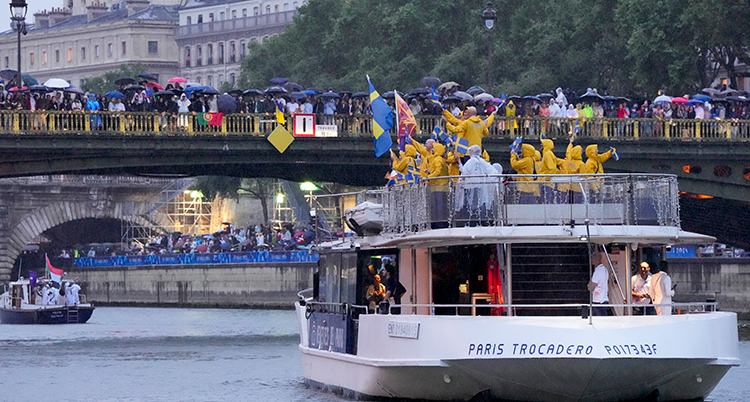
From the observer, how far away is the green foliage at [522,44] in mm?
72500

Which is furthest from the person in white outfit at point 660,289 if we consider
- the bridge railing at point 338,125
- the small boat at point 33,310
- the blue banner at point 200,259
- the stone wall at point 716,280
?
the blue banner at point 200,259

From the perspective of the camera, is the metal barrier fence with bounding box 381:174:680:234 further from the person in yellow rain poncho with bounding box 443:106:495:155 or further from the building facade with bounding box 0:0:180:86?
the building facade with bounding box 0:0:180:86

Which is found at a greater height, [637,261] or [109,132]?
[109,132]

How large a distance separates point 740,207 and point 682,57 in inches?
439

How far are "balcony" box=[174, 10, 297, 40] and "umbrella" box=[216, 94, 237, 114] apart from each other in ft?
335

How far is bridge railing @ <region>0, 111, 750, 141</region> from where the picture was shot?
50438mm

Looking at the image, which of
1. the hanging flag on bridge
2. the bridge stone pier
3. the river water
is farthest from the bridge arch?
the hanging flag on bridge

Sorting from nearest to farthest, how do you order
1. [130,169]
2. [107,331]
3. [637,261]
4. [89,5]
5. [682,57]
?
[637,261]
[130,169]
[107,331]
[682,57]
[89,5]

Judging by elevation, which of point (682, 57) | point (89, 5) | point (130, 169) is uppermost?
point (89, 5)

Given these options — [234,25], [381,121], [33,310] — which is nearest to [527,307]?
[381,121]

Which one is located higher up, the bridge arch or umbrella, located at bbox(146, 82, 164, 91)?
umbrella, located at bbox(146, 82, 164, 91)

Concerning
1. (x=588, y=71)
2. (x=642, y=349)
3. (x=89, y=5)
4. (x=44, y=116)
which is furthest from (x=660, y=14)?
(x=89, y=5)

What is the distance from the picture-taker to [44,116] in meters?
50.4

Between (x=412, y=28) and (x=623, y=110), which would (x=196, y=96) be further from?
(x=412, y=28)
